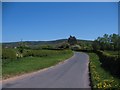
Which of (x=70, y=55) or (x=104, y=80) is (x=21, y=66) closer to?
(x=104, y=80)

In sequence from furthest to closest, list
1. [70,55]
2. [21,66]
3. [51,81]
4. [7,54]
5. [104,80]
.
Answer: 1. [70,55]
2. [7,54]
3. [21,66]
4. [51,81]
5. [104,80]

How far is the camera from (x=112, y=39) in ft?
456

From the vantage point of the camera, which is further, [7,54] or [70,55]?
[70,55]

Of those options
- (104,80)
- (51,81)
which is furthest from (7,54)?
(104,80)

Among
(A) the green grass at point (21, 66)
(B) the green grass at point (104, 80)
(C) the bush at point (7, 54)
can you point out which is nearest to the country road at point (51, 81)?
(B) the green grass at point (104, 80)

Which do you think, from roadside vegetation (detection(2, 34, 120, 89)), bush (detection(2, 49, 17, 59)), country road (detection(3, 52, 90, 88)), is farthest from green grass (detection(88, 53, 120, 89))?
bush (detection(2, 49, 17, 59))

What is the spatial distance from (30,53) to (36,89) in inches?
2028

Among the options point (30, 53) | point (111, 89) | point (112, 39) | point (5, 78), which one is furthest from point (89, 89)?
point (112, 39)

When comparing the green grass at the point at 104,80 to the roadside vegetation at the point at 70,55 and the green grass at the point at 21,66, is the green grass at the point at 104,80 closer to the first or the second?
the roadside vegetation at the point at 70,55

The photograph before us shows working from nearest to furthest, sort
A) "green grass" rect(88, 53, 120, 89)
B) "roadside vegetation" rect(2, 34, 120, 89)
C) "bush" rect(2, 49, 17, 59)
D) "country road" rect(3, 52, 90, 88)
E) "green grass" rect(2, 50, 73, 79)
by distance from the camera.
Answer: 1. "green grass" rect(88, 53, 120, 89)
2. "country road" rect(3, 52, 90, 88)
3. "roadside vegetation" rect(2, 34, 120, 89)
4. "green grass" rect(2, 50, 73, 79)
5. "bush" rect(2, 49, 17, 59)

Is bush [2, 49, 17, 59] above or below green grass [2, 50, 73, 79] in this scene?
above

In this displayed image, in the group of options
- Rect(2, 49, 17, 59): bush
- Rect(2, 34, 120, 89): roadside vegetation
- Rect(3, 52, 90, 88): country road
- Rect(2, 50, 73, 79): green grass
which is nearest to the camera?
Rect(3, 52, 90, 88): country road

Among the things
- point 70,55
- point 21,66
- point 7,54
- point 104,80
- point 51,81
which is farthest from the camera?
point 70,55

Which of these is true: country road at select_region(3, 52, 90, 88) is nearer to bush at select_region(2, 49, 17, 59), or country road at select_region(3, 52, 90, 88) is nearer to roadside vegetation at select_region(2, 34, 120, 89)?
roadside vegetation at select_region(2, 34, 120, 89)
